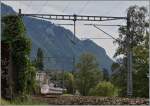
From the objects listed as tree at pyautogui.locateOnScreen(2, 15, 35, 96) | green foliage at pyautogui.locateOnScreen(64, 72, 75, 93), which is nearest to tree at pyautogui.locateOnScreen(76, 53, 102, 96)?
green foliage at pyautogui.locateOnScreen(64, 72, 75, 93)

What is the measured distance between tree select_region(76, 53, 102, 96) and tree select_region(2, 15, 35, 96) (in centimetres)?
5221

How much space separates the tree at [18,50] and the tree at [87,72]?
171 feet

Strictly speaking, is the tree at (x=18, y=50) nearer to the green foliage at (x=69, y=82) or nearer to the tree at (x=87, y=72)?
the tree at (x=87, y=72)

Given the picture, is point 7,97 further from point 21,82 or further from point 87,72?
point 87,72

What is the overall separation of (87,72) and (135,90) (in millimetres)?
37856

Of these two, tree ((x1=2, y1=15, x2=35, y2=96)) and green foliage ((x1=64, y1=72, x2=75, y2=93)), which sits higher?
tree ((x1=2, y1=15, x2=35, y2=96))

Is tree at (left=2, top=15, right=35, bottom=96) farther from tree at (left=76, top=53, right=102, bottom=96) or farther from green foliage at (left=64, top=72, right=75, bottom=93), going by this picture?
green foliage at (left=64, top=72, right=75, bottom=93)

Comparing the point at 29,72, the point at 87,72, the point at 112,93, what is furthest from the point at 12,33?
the point at 87,72

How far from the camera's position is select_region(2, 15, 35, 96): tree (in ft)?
108

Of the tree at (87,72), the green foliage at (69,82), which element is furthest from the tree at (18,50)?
the green foliage at (69,82)

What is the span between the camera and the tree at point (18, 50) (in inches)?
1299

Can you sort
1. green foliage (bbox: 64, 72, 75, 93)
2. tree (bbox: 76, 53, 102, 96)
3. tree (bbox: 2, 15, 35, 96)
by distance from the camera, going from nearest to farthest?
tree (bbox: 2, 15, 35, 96), tree (bbox: 76, 53, 102, 96), green foliage (bbox: 64, 72, 75, 93)

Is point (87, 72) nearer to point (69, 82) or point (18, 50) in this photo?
point (69, 82)

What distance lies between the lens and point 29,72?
34.2m
